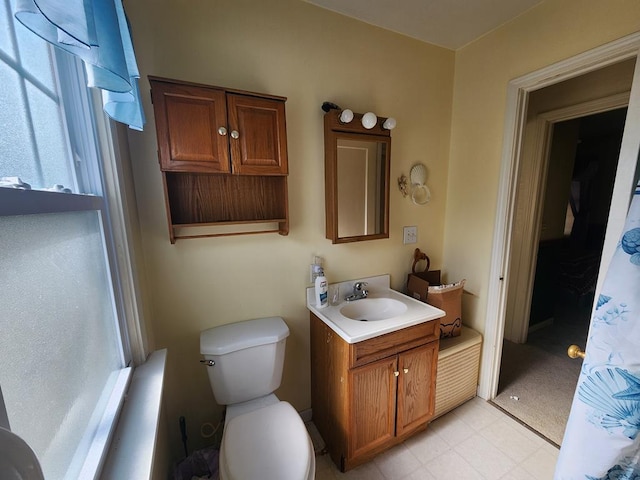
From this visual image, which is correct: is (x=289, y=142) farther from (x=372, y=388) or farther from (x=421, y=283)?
(x=372, y=388)

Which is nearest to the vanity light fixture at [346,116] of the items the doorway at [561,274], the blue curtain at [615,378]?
the blue curtain at [615,378]

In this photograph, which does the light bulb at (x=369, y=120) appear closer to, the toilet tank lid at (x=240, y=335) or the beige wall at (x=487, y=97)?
the beige wall at (x=487, y=97)

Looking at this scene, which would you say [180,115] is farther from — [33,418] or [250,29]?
[33,418]

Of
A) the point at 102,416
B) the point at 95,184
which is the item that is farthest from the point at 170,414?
the point at 95,184

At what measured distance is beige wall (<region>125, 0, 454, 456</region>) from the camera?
118 cm

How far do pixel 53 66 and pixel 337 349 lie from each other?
144 cm

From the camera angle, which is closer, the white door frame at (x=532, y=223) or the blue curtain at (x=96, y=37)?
the blue curtain at (x=96, y=37)

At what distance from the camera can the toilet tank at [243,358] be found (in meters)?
1.22

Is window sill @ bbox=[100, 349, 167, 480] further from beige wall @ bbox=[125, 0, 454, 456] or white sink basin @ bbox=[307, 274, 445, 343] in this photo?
white sink basin @ bbox=[307, 274, 445, 343]

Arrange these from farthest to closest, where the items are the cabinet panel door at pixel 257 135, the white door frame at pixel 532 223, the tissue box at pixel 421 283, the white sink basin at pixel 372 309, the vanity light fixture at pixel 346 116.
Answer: the white door frame at pixel 532 223, the tissue box at pixel 421 283, the white sink basin at pixel 372 309, the vanity light fixture at pixel 346 116, the cabinet panel door at pixel 257 135

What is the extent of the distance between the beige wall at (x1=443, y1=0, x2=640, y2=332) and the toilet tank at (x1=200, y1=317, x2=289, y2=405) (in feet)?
4.65

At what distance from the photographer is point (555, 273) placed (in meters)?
2.73

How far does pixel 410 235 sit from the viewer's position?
1.90m

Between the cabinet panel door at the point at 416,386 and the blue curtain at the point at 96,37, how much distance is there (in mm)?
1536
